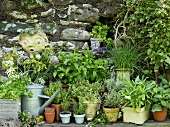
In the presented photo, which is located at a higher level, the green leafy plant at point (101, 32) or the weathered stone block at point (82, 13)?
the weathered stone block at point (82, 13)

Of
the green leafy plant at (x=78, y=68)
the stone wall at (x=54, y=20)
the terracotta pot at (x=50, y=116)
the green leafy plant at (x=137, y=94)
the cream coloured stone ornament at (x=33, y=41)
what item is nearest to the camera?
the green leafy plant at (x=137, y=94)

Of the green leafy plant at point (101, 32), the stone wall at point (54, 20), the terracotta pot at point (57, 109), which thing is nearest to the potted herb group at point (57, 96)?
the terracotta pot at point (57, 109)

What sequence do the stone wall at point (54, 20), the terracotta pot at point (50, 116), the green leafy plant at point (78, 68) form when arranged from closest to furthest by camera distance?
the terracotta pot at point (50, 116)
the green leafy plant at point (78, 68)
the stone wall at point (54, 20)

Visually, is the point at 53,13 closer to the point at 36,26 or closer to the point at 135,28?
the point at 36,26

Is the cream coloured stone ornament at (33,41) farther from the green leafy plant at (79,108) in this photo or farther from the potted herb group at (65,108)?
the green leafy plant at (79,108)

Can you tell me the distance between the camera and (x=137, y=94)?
2348 millimetres

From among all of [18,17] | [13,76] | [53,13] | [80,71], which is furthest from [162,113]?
[18,17]

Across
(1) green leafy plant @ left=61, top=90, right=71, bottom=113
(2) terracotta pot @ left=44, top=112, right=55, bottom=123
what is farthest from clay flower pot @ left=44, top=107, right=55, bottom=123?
(1) green leafy plant @ left=61, top=90, right=71, bottom=113

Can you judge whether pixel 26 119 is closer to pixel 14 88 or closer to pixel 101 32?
pixel 14 88

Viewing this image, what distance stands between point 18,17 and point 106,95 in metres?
1.31

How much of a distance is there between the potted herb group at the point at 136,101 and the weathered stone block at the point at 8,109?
0.94 metres

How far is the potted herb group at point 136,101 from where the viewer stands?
92.1 inches

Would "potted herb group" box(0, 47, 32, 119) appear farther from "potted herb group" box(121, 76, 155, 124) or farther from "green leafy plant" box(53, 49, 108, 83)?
"potted herb group" box(121, 76, 155, 124)

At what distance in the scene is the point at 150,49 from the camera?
277 cm
